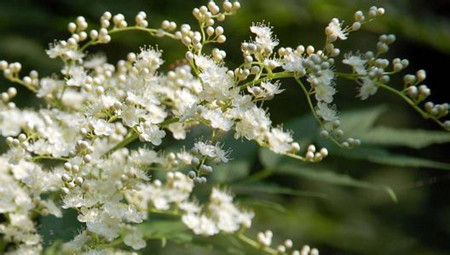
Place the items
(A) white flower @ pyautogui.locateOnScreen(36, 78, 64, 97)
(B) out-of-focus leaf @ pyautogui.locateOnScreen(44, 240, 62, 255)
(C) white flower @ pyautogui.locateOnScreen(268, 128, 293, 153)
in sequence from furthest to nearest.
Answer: (A) white flower @ pyautogui.locateOnScreen(36, 78, 64, 97)
(B) out-of-focus leaf @ pyautogui.locateOnScreen(44, 240, 62, 255)
(C) white flower @ pyautogui.locateOnScreen(268, 128, 293, 153)

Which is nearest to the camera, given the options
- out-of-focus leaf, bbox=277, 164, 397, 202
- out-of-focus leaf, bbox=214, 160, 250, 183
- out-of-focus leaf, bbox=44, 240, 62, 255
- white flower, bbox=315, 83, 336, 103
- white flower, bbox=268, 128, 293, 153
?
white flower, bbox=315, 83, 336, 103

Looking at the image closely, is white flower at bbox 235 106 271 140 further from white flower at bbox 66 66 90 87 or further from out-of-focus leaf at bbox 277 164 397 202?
out-of-focus leaf at bbox 277 164 397 202

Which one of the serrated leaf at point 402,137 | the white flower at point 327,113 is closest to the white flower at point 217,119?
the white flower at point 327,113

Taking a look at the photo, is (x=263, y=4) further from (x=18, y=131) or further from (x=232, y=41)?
(x=18, y=131)

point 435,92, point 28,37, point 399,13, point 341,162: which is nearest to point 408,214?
point 435,92

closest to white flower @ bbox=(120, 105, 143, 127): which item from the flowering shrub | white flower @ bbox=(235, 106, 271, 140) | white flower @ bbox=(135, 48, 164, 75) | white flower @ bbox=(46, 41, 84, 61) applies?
the flowering shrub

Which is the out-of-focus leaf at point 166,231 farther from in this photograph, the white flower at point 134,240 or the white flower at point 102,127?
the white flower at point 102,127
